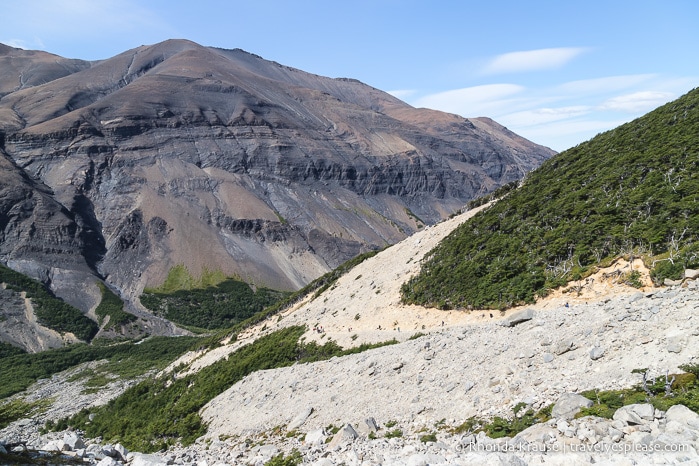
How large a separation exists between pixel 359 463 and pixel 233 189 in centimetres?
14776

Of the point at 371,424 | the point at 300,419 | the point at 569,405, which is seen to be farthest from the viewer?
the point at 300,419

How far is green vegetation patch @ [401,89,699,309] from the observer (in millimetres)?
22203

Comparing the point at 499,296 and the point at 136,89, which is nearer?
the point at 499,296

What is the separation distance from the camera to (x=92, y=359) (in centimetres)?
Answer: 7694

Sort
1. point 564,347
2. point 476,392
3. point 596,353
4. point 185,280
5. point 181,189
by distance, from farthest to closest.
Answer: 1. point 181,189
2. point 185,280
3. point 476,392
4. point 564,347
5. point 596,353

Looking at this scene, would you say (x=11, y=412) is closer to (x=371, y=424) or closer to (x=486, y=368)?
(x=371, y=424)

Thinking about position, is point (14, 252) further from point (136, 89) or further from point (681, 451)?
point (681, 451)

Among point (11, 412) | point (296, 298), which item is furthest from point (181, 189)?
point (11, 412)

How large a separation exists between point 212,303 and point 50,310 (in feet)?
104

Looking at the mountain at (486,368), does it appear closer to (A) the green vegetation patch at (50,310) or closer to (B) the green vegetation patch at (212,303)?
(A) the green vegetation patch at (50,310)

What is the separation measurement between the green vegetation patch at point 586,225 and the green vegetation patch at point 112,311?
83002 millimetres

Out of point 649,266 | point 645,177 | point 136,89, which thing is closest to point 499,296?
point 649,266

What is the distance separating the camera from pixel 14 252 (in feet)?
393

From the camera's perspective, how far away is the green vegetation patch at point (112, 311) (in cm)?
9981
